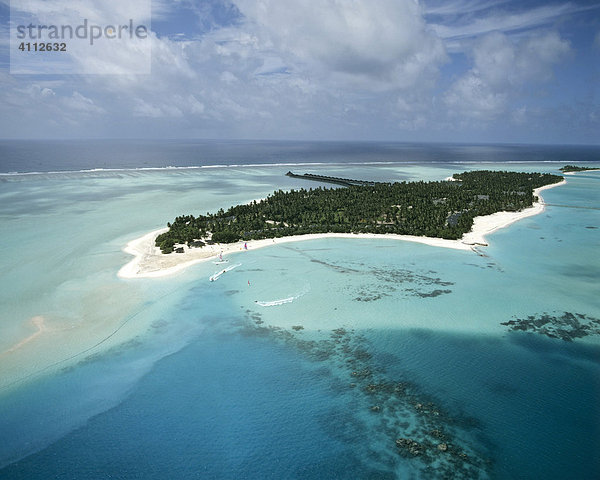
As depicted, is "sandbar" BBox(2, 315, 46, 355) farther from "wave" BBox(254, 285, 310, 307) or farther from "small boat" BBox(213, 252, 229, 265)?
"small boat" BBox(213, 252, 229, 265)

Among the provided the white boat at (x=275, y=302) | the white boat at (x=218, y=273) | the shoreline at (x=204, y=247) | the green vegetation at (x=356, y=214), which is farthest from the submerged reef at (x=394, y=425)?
the green vegetation at (x=356, y=214)

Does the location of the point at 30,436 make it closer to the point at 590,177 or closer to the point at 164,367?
the point at 164,367

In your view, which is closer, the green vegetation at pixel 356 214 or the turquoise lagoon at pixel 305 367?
the turquoise lagoon at pixel 305 367

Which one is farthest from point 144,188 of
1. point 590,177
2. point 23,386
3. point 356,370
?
point 590,177

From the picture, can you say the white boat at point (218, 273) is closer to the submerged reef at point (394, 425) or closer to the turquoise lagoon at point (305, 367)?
the turquoise lagoon at point (305, 367)

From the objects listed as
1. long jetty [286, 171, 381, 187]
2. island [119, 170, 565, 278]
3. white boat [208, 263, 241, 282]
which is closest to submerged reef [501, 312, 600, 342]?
island [119, 170, 565, 278]

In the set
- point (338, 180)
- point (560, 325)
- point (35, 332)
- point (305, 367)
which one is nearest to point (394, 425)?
point (305, 367)
